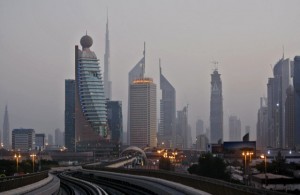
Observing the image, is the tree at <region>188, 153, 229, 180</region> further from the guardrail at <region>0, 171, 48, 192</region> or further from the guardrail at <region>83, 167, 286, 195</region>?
the guardrail at <region>0, 171, 48, 192</region>

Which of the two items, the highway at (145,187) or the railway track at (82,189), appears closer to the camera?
the highway at (145,187)

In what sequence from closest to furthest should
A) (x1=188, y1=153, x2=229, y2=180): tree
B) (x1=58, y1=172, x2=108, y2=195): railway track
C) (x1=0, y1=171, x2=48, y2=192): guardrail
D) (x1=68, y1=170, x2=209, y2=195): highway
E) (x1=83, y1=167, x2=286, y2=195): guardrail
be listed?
1. (x1=83, y1=167, x2=286, y2=195): guardrail
2. (x1=0, y1=171, x2=48, y2=192): guardrail
3. (x1=68, y1=170, x2=209, y2=195): highway
4. (x1=58, y1=172, x2=108, y2=195): railway track
5. (x1=188, y1=153, x2=229, y2=180): tree

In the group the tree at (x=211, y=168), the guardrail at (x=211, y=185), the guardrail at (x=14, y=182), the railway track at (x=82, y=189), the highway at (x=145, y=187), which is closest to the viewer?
the guardrail at (x=211, y=185)

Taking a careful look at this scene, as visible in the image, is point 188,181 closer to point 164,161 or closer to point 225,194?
point 225,194

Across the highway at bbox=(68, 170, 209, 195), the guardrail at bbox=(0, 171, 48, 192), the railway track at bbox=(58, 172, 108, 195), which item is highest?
the guardrail at bbox=(0, 171, 48, 192)

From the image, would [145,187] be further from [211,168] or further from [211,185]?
[211,168]

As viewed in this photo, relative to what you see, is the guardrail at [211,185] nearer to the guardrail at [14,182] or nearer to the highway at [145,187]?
the highway at [145,187]

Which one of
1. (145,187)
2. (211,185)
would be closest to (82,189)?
(145,187)

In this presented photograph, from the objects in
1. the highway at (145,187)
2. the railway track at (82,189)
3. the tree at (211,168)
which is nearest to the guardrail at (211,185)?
the highway at (145,187)

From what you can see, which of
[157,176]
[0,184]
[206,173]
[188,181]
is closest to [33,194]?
[0,184]

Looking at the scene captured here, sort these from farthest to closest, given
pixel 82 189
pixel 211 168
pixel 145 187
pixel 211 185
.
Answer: pixel 211 168 → pixel 82 189 → pixel 145 187 → pixel 211 185

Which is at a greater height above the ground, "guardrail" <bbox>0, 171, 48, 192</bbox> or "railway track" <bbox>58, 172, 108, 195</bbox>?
"guardrail" <bbox>0, 171, 48, 192</bbox>

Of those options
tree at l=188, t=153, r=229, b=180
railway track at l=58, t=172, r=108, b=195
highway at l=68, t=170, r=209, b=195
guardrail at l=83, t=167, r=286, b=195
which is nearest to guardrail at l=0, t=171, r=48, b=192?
highway at l=68, t=170, r=209, b=195

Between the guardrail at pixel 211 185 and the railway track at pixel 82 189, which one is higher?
the guardrail at pixel 211 185
